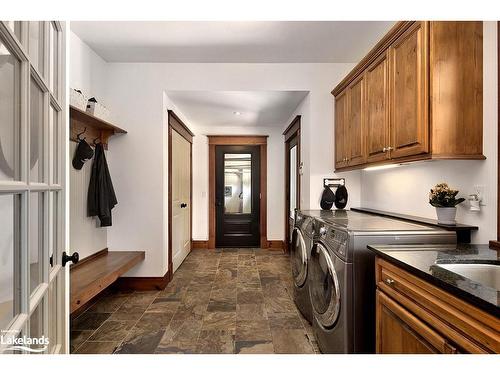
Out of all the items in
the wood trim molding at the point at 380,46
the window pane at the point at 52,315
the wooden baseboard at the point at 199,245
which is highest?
the wood trim molding at the point at 380,46

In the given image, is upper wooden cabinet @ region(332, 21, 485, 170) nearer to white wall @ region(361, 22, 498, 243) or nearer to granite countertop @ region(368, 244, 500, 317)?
white wall @ region(361, 22, 498, 243)

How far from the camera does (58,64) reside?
114 cm

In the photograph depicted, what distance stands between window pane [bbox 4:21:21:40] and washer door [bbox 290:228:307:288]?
2.29 meters

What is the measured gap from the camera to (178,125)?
4.18 m

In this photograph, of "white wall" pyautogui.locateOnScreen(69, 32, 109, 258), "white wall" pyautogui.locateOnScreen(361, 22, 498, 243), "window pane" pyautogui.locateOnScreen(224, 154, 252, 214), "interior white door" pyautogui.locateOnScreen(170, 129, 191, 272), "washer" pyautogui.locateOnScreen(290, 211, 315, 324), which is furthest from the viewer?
"window pane" pyautogui.locateOnScreen(224, 154, 252, 214)

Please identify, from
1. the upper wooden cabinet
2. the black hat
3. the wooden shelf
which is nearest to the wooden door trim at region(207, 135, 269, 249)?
the wooden shelf

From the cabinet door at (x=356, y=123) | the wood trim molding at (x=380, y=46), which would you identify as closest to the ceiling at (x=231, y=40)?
the wood trim molding at (x=380, y=46)

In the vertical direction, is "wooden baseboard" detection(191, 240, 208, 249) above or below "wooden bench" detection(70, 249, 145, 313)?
below

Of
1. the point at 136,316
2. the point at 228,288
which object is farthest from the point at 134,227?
the point at 228,288

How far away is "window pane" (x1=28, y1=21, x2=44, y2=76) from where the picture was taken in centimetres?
87

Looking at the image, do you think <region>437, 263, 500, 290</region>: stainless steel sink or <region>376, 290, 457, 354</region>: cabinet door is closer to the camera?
<region>376, 290, 457, 354</region>: cabinet door

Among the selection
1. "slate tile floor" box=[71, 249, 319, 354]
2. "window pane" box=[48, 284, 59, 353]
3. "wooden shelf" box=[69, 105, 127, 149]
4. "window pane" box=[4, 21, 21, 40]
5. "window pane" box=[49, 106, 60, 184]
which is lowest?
"slate tile floor" box=[71, 249, 319, 354]

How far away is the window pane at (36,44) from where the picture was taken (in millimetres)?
871

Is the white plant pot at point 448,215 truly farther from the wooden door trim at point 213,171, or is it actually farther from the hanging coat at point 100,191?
the wooden door trim at point 213,171
